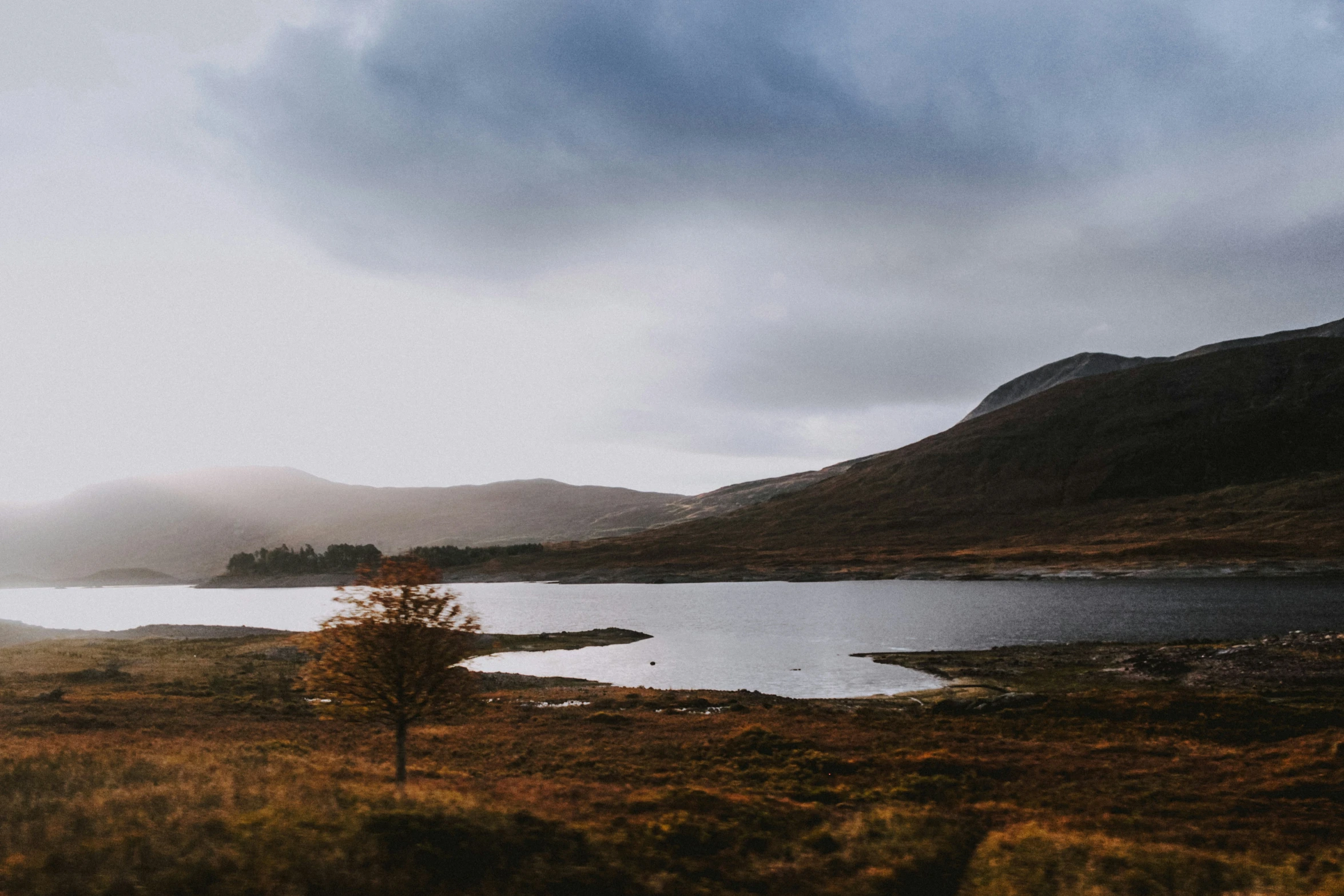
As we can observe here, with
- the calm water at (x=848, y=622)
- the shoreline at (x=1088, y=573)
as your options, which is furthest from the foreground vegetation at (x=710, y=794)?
the shoreline at (x=1088, y=573)

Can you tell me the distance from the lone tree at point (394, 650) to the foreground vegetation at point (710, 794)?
2.68 m

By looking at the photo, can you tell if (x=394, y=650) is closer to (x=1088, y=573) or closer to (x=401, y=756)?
(x=401, y=756)

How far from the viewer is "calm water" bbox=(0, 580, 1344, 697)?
2859 inches

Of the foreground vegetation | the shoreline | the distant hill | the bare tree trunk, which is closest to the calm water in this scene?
the shoreline

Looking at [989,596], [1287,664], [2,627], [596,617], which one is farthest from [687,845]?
[2,627]

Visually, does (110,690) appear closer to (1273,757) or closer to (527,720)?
(527,720)

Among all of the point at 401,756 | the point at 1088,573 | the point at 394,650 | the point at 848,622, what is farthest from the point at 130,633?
the point at 1088,573

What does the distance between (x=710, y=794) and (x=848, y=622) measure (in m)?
90.9

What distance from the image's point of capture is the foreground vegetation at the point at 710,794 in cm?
1450

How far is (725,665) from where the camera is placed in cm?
7650

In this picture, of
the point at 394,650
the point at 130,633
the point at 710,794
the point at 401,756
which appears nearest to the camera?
the point at 710,794

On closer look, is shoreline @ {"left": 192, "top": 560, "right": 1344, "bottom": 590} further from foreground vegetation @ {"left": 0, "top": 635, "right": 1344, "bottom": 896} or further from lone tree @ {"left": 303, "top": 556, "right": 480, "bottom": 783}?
lone tree @ {"left": 303, "top": 556, "right": 480, "bottom": 783}

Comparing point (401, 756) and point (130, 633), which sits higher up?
point (401, 756)

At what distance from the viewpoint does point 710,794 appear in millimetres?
21766
